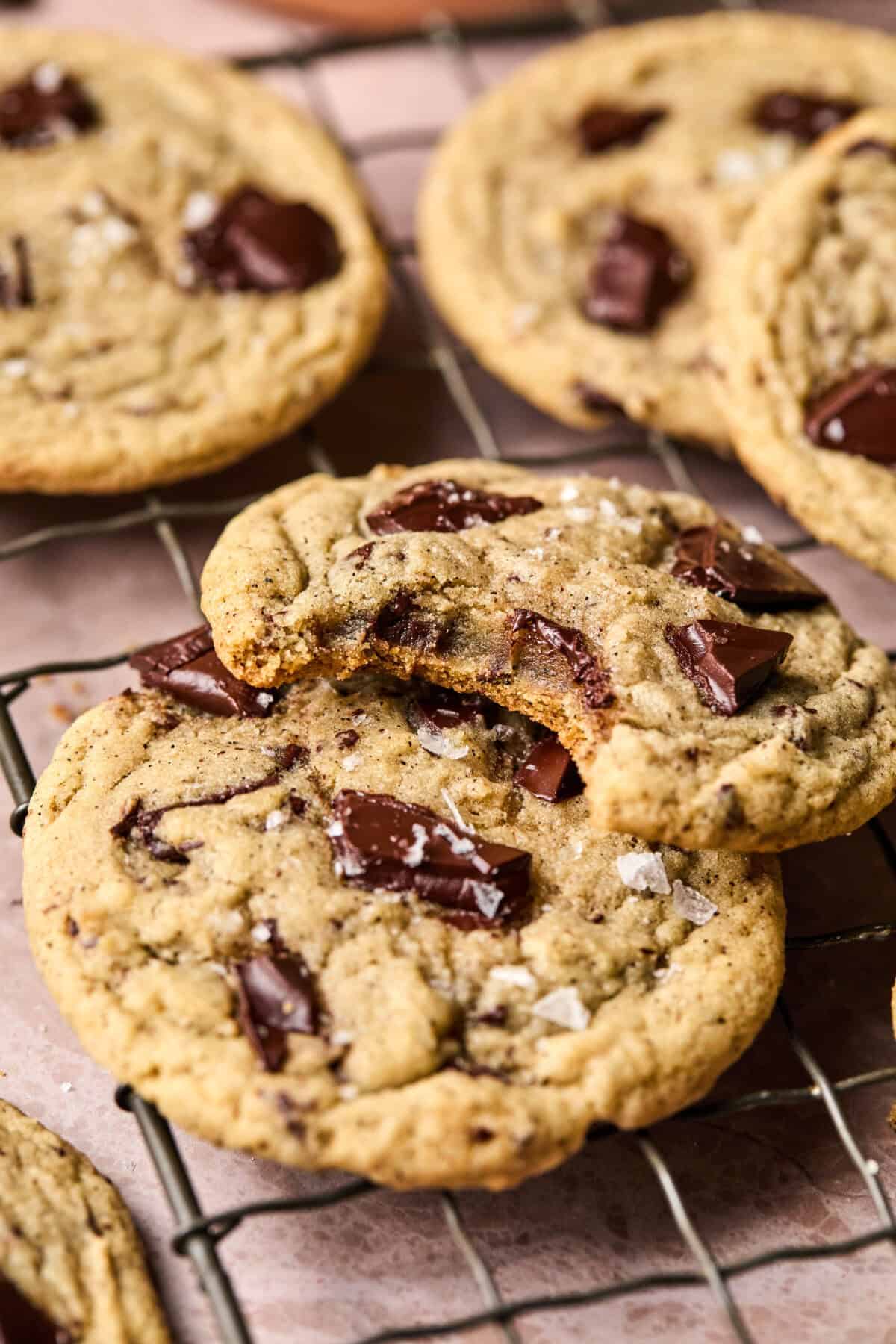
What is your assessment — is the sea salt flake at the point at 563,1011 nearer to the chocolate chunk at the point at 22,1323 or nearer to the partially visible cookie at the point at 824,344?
the chocolate chunk at the point at 22,1323

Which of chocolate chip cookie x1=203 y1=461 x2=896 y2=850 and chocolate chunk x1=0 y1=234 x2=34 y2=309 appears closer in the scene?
chocolate chip cookie x1=203 y1=461 x2=896 y2=850

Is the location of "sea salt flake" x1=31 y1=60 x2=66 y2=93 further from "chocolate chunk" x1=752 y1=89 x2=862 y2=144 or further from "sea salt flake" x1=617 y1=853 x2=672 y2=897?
"sea salt flake" x1=617 y1=853 x2=672 y2=897

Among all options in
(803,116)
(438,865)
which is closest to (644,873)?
(438,865)

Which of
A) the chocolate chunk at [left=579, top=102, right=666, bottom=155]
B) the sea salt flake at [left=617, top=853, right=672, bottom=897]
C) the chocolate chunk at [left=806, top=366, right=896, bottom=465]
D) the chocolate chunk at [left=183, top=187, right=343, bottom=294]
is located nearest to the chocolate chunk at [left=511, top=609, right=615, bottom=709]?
the sea salt flake at [left=617, top=853, right=672, bottom=897]

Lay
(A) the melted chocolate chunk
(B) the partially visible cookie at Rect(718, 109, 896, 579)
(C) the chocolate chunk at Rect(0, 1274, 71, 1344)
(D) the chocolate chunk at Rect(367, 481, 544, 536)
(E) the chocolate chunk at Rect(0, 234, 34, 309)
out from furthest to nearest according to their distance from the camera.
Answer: (E) the chocolate chunk at Rect(0, 234, 34, 309) < (B) the partially visible cookie at Rect(718, 109, 896, 579) < (D) the chocolate chunk at Rect(367, 481, 544, 536) < (A) the melted chocolate chunk < (C) the chocolate chunk at Rect(0, 1274, 71, 1344)

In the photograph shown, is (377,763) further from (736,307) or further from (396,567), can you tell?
(736,307)
